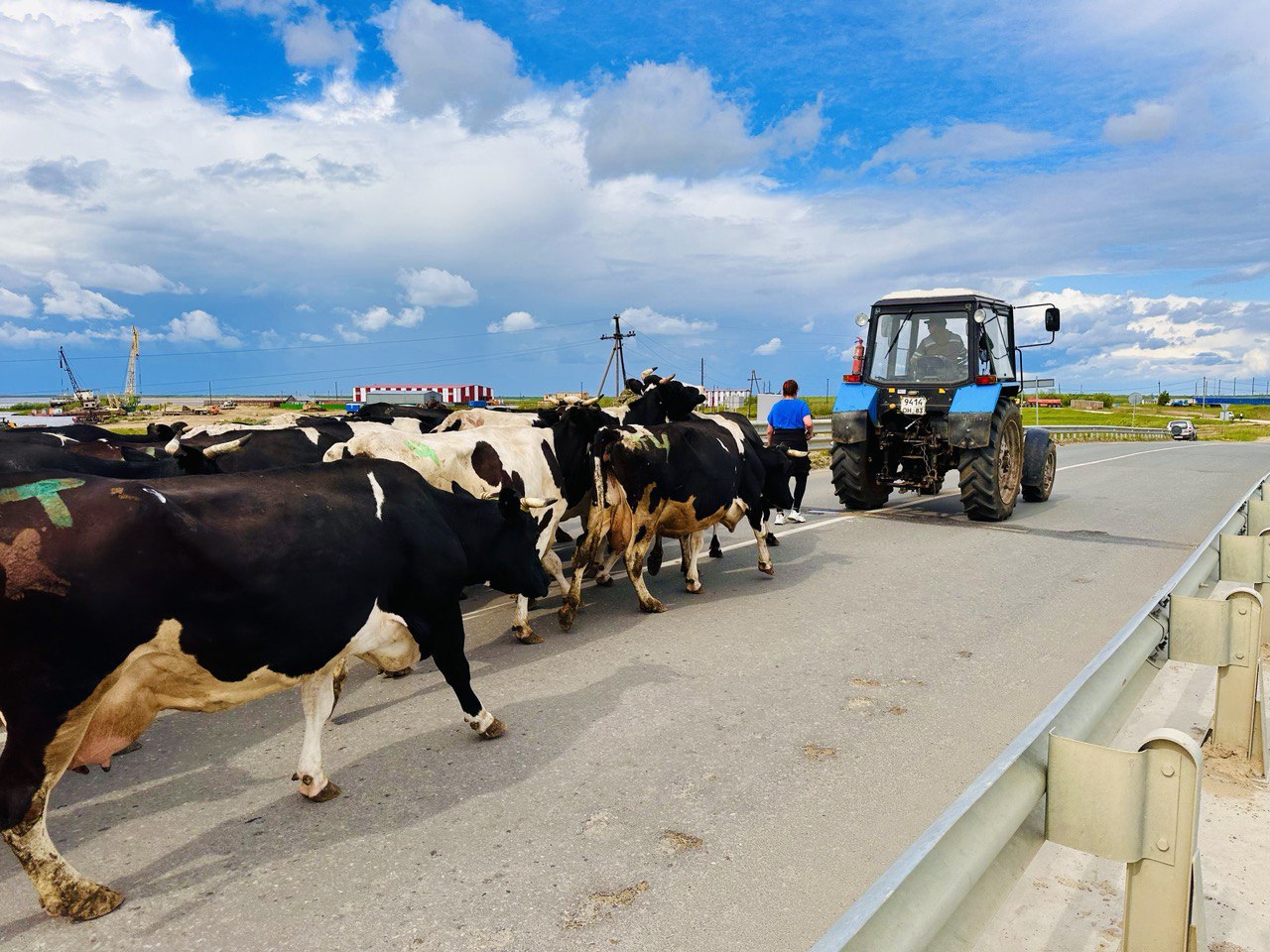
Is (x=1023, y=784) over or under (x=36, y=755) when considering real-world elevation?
over

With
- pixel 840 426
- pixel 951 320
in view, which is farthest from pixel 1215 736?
pixel 951 320

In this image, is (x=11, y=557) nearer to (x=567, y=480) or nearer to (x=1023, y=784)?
(x=1023, y=784)

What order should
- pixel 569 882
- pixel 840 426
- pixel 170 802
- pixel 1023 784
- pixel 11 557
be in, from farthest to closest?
pixel 840 426 → pixel 170 802 → pixel 569 882 → pixel 11 557 → pixel 1023 784

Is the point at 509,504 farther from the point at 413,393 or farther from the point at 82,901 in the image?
the point at 413,393

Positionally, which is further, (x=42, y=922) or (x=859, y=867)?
(x=859, y=867)

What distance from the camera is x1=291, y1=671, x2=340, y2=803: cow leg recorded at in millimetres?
3916

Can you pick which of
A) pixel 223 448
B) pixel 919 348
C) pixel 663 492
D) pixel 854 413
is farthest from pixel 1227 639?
pixel 919 348

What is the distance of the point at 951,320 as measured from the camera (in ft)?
41.0

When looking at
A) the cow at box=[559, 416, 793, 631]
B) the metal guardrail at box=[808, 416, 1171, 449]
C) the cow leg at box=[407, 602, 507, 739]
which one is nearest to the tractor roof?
the cow at box=[559, 416, 793, 631]

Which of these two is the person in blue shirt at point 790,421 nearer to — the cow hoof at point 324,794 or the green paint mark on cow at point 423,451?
the green paint mark on cow at point 423,451

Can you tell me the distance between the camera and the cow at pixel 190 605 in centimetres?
306

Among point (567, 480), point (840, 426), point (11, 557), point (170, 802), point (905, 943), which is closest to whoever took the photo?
point (905, 943)

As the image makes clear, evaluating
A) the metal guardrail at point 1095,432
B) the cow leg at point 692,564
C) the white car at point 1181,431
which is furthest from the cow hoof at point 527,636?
the white car at point 1181,431

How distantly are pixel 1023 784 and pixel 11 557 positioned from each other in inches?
127
